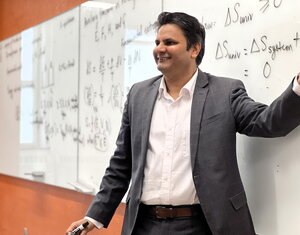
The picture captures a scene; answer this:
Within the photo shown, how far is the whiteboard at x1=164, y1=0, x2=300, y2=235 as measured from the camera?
4.47ft

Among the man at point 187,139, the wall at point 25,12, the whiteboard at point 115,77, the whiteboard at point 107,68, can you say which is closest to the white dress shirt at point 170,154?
the man at point 187,139

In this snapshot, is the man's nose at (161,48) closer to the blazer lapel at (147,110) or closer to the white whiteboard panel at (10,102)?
the blazer lapel at (147,110)

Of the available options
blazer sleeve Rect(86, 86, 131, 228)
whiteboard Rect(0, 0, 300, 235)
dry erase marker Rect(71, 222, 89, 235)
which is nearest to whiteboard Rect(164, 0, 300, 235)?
whiteboard Rect(0, 0, 300, 235)

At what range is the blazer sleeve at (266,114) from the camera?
1.17 metres

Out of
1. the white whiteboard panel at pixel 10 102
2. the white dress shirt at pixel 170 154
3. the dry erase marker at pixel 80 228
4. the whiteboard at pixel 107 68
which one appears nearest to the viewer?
the white dress shirt at pixel 170 154

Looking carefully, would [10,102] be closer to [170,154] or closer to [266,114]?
[170,154]

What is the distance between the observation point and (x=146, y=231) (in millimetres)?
1481

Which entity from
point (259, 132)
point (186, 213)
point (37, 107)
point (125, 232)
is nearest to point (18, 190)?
point (37, 107)

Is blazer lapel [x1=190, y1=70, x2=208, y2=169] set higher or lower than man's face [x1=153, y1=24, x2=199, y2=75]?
lower

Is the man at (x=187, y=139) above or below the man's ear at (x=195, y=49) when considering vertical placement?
below

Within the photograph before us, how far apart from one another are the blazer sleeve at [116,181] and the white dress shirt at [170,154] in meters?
0.17

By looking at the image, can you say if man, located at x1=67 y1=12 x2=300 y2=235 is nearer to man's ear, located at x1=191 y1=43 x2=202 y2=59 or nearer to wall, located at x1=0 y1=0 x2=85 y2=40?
man's ear, located at x1=191 y1=43 x2=202 y2=59

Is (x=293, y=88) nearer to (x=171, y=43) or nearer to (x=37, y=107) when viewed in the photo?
(x=171, y=43)

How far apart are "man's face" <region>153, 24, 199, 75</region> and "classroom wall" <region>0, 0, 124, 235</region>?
38.9 inches
